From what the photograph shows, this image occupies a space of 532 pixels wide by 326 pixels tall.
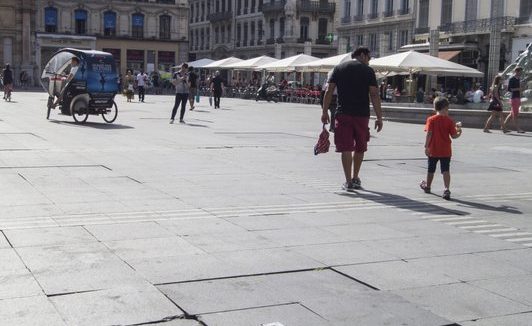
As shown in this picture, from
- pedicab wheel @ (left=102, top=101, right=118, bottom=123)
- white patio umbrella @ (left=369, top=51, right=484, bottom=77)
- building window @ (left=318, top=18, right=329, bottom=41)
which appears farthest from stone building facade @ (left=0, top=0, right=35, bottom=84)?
pedicab wheel @ (left=102, top=101, right=118, bottom=123)

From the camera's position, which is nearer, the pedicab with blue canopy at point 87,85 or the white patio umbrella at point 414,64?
the pedicab with blue canopy at point 87,85

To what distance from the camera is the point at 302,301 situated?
4594 mm

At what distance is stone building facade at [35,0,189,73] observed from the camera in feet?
214

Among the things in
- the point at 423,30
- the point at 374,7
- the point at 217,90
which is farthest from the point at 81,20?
the point at 217,90

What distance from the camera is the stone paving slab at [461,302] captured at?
176 inches

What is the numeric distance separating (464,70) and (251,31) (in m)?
47.4

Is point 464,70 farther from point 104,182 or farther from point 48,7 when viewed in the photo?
point 48,7

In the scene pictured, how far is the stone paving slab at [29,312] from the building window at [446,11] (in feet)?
147

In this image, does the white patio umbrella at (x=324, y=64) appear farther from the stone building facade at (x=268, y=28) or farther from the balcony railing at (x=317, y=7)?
the balcony railing at (x=317, y=7)

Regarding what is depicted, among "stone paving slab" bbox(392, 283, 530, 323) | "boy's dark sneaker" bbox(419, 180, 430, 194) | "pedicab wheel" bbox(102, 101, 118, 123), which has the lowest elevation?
"stone paving slab" bbox(392, 283, 530, 323)

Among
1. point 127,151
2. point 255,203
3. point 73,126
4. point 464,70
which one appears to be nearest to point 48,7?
point 464,70

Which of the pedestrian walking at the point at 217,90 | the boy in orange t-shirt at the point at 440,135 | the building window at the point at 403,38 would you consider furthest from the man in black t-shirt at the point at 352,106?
the building window at the point at 403,38

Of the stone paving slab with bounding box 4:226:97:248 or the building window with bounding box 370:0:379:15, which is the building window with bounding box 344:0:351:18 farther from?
the stone paving slab with bounding box 4:226:97:248

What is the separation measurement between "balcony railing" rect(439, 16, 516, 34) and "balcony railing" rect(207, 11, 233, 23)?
36.9 metres
